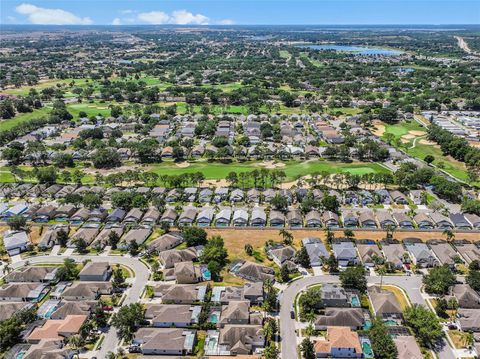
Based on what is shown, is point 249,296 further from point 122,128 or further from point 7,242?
point 122,128

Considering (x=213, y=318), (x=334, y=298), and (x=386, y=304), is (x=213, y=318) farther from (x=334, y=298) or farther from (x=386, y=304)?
(x=386, y=304)

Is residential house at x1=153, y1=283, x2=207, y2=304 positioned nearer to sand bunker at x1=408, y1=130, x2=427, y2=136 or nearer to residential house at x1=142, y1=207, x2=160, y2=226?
residential house at x1=142, y1=207, x2=160, y2=226

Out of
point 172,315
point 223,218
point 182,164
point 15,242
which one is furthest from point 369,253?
point 15,242

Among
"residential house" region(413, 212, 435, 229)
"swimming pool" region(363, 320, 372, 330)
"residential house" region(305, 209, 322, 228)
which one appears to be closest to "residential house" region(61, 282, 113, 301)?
"swimming pool" region(363, 320, 372, 330)

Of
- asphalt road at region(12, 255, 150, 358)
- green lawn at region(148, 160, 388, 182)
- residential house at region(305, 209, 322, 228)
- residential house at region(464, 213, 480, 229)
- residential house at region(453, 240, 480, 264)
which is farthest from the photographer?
green lawn at region(148, 160, 388, 182)

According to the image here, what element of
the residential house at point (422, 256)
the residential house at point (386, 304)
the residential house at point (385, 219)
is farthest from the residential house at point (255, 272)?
the residential house at point (385, 219)

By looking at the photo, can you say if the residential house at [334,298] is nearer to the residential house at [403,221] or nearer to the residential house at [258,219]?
the residential house at [258,219]
